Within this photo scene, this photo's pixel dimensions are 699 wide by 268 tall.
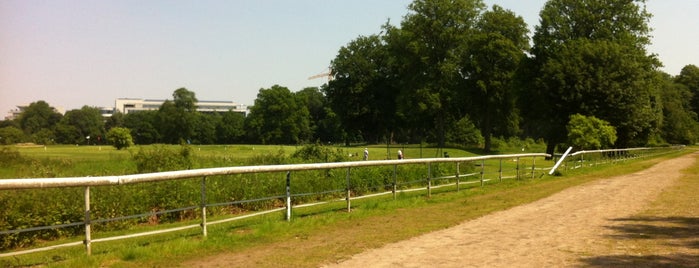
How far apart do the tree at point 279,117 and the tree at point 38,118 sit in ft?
175

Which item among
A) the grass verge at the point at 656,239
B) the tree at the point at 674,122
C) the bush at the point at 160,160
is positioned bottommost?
the grass verge at the point at 656,239

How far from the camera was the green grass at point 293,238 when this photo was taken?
8.02 meters

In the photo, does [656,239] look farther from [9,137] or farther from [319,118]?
[319,118]

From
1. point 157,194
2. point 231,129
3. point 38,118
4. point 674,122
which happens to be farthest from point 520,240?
point 38,118

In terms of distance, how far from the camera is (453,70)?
64.6 meters

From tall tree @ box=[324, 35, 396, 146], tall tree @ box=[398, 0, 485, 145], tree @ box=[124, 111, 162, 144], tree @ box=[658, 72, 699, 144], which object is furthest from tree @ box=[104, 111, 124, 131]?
tree @ box=[658, 72, 699, 144]

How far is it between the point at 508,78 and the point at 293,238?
186 feet

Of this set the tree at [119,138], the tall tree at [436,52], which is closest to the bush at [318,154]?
the tall tree at [436,52]

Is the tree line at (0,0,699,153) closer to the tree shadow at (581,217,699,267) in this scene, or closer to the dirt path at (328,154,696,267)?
the dirt path at (328,154,696,267)

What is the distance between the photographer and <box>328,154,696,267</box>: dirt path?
774 centimetres

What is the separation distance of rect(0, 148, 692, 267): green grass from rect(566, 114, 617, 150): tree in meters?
27.6

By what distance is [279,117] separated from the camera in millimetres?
116438

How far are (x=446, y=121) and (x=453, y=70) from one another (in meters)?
10.7

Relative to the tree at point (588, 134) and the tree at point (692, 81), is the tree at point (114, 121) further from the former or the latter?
the tree at point (588, 134)
